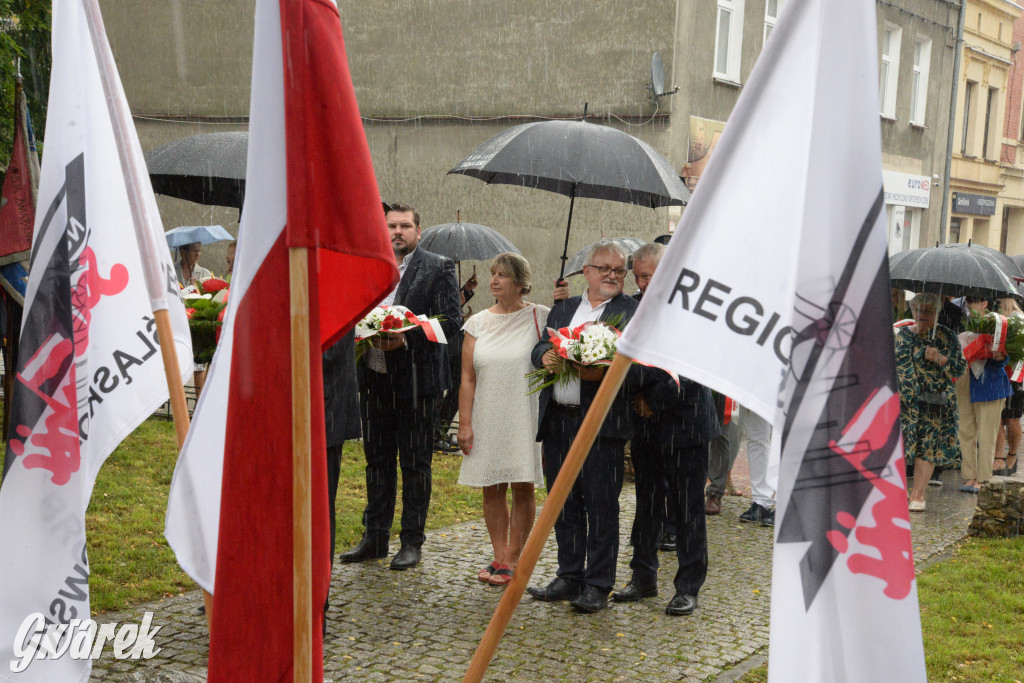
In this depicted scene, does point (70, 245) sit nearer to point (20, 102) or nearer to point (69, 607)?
point (69, 607)

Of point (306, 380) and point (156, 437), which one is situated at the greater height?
point (306, 380)

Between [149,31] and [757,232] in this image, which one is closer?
[757,232]

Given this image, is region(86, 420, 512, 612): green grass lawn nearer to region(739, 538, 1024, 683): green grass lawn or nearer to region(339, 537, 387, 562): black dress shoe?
region(339, 537, 387, 562): black dress shoe

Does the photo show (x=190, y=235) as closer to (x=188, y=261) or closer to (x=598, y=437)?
(x=188, y=261)

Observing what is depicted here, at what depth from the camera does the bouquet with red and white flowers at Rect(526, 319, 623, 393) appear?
6.05 meters

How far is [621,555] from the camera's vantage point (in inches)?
319

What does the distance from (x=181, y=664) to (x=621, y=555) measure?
372cm

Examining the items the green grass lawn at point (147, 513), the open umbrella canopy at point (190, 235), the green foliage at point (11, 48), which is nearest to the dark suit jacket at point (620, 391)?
the green grass lawn at point (147, 513)

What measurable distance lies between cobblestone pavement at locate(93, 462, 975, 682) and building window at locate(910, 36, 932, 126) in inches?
847

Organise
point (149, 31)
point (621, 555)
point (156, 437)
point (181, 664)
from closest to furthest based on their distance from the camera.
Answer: point (181, 664) < point (621, 555) < point (156, 437) < point (149, 31)

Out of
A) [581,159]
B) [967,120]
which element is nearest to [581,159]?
[581,159]

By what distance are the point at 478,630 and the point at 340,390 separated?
1.58 m

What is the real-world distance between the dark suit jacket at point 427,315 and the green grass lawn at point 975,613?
2737 mm

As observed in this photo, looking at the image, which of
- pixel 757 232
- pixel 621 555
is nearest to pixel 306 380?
pixel 757 232
